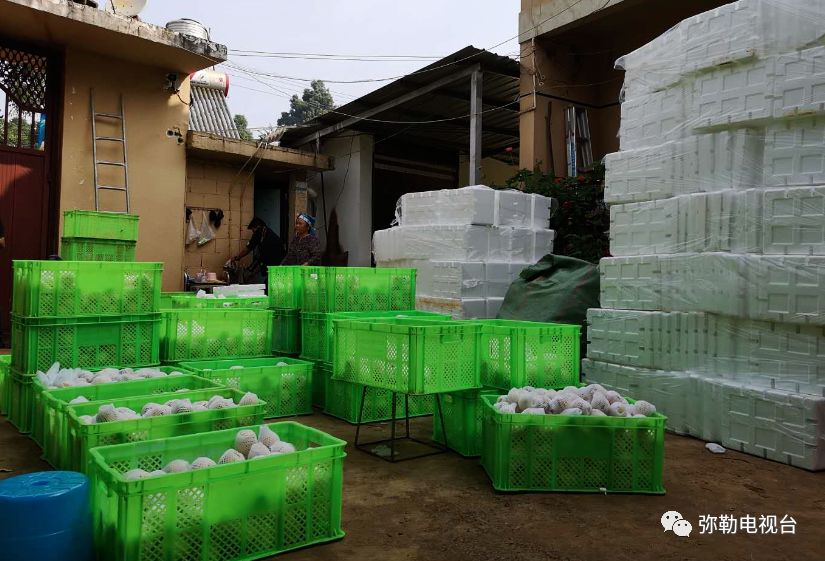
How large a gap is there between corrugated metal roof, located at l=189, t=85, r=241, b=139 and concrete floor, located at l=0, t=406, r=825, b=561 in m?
9.95

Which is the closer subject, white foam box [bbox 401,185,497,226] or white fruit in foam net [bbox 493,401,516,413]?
white fruit in foam net [bbox 493,401,516,413]

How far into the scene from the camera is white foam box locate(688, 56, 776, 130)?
182 inches

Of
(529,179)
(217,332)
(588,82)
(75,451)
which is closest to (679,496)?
(75,451)

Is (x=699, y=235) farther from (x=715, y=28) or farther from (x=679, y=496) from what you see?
(x=679, y=496)

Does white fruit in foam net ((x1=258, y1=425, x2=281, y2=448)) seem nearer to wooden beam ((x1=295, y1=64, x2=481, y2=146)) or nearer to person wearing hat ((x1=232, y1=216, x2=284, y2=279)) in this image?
wooden beam ((x1=295, y1=64, x2=481, y2=146))

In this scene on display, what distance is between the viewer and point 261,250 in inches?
460

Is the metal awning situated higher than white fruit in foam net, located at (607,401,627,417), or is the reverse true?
the metal awning

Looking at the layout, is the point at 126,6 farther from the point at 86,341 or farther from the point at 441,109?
the point at 86,341

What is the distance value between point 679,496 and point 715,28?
3527mm

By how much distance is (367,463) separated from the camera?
14.3 feet

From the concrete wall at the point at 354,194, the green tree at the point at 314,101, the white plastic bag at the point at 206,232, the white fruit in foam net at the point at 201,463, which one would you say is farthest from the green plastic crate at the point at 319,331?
the green tree at the point at 314,101

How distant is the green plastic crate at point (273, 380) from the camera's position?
5324mm

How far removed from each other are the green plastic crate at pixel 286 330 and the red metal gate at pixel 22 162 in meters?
4.52

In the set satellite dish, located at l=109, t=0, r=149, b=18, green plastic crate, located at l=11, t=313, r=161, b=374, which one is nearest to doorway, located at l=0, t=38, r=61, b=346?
satellite dish, located at l=109, t=0, r=149, b=18
